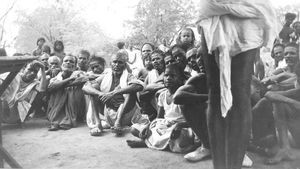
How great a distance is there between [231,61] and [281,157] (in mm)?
1182

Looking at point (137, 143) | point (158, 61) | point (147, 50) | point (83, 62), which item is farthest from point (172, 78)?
point (83, 62)

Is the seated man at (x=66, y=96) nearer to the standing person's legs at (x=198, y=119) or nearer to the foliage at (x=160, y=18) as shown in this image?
the standing person's legs at (x=198, y=119)

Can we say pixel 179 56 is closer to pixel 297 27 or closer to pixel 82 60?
pixel 82 60

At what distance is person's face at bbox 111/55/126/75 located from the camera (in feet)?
14.4

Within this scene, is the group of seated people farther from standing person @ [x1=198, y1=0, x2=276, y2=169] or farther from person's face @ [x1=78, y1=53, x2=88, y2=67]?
standing person @ [x1=198, y1=0, x2=276, y2=169]

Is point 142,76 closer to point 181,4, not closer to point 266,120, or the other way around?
point 266,120

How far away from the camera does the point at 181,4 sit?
13672 mm

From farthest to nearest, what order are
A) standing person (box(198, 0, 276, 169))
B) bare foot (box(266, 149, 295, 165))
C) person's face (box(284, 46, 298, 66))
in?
person's face (box(284, 46, 298, 66)), bare foot (box(266, 149, 295, 165)), standing person (box(198, 0, 276, 169))

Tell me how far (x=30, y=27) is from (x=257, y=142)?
17.9 m

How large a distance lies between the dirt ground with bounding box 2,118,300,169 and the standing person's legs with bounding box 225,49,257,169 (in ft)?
2.77

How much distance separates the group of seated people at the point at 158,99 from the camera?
2822mm

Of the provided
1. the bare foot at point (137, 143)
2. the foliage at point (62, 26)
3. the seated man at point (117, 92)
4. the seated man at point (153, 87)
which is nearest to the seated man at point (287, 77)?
the seated man at point (153, 87)

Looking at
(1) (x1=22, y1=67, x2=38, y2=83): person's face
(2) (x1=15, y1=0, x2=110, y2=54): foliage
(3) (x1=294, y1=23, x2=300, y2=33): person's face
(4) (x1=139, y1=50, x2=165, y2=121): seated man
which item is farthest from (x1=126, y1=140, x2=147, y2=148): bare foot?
(2) (x1=15, y1=0, x2=110, y2=54): foliage

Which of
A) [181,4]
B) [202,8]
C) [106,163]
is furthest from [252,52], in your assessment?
[181,4]
